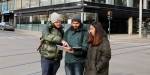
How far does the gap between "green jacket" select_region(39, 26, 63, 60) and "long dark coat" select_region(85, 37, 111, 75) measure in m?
0.75

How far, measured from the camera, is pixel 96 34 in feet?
19.7

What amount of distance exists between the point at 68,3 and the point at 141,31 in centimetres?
959

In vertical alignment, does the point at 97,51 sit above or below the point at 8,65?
above

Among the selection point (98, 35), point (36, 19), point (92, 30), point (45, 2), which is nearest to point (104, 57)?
point (98, 35)

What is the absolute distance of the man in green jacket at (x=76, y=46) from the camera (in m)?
6.41

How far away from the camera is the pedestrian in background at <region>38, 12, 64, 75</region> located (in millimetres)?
6531

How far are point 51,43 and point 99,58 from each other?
1.04 metres

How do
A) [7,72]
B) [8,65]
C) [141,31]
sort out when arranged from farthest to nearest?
[141,31] → [8,65] → [7,72]

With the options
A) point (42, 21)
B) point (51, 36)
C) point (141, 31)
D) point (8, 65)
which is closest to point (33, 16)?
point (42, 21)

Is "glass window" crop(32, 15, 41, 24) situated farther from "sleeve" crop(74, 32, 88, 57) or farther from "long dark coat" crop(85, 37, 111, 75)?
"long dark coat" crop(85, 37, 111, 75)

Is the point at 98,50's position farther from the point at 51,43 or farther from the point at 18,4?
the point at 18,4

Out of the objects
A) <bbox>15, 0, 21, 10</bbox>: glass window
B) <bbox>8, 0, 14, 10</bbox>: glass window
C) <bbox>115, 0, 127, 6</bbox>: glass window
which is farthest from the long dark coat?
<bbox>8, 0, 14, 10</bbox>: glass window

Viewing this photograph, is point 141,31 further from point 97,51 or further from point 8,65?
point 97,51

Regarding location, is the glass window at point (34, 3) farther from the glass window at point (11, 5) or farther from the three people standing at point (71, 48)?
the three people standing at point (71, 48)
